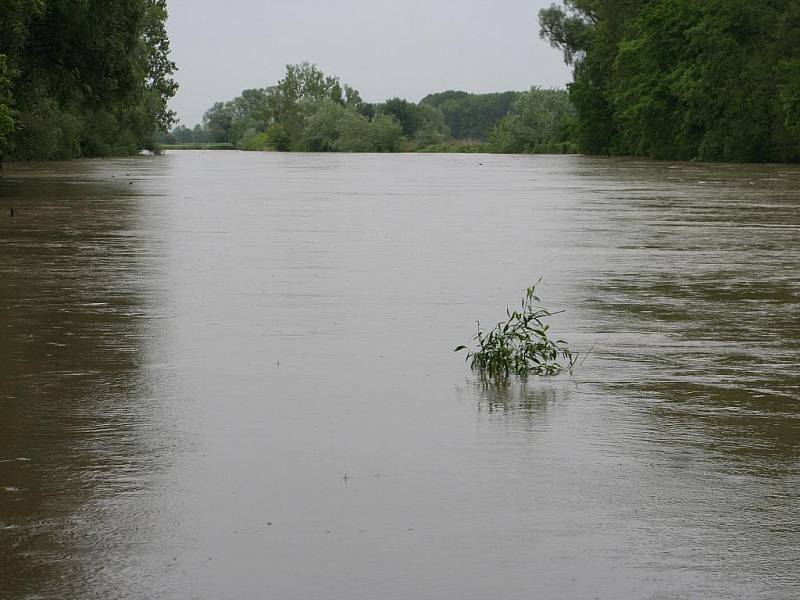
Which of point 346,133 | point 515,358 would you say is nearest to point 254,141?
point 346,133

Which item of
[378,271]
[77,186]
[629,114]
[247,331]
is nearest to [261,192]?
[77,186]

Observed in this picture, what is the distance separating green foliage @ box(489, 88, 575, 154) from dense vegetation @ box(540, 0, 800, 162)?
2398 centimetres

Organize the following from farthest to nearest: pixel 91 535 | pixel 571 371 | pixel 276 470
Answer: pixel 571 371
pixel 276 470
pixel 91 535

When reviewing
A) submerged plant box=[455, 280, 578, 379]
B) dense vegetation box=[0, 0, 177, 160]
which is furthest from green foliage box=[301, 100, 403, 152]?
submerged plant box=[455, 280, 578, 379]

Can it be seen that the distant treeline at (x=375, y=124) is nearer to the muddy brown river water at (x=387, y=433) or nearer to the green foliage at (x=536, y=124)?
the green foliage at (x=536, y=124)

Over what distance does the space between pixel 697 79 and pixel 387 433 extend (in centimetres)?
6854

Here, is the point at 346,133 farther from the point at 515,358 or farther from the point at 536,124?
the point at 515,358

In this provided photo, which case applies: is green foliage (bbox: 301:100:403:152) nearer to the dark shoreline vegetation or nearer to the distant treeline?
the distant treeline

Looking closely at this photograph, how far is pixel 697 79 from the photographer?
7244 centimetres

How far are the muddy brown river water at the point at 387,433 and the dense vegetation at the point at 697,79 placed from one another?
166 ft

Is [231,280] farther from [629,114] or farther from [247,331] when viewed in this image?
[629,114]

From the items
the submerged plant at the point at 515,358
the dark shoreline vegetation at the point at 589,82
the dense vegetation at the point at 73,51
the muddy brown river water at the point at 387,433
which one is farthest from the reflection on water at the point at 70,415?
the dense vegetation at the point at 73,51

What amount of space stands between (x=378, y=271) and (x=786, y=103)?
4979cm

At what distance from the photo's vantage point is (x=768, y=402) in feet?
26.5
